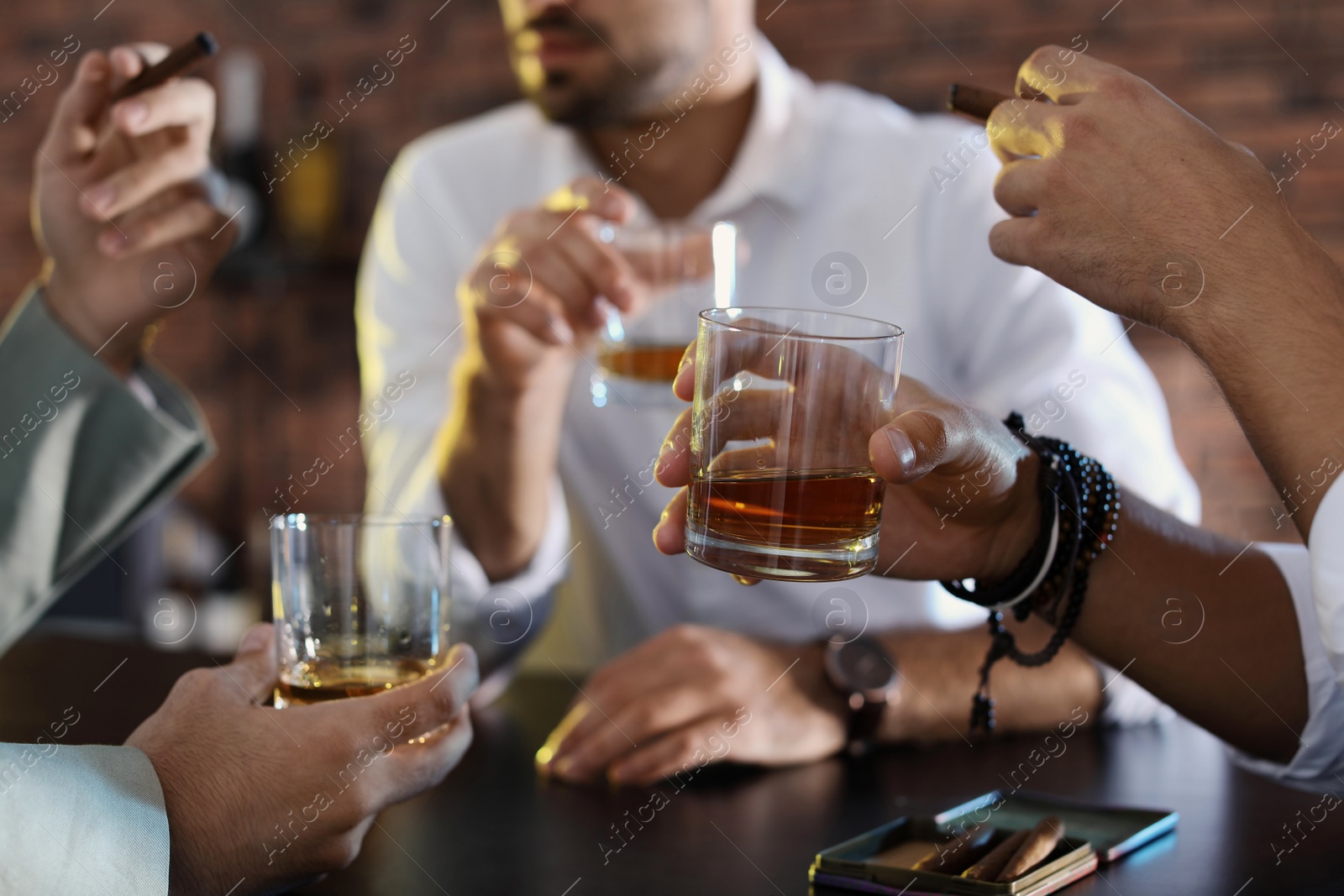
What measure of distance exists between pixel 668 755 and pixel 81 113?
0.95 meters

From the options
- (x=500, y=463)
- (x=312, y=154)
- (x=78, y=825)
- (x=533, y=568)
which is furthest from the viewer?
(x=312, y=154)

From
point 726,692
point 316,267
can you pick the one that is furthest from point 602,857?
point 316,267

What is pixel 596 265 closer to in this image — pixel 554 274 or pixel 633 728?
pixel 554 274

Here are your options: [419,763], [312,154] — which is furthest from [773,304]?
[312,154]

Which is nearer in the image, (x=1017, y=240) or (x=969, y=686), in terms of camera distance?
(x=1017, y=240)

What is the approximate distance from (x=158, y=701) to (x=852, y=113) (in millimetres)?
1419

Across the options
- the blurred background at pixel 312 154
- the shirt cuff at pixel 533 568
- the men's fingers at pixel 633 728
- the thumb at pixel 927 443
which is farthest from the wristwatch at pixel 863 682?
the blurred background at pixel 312 154

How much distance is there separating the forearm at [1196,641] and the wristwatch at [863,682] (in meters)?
0.24

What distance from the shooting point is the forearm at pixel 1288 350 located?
0.85 metres

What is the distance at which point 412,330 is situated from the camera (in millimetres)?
2125

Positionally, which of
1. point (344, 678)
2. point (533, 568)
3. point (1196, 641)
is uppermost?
point (344, 678)

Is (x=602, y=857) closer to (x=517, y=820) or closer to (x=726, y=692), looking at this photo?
(x=517, y=820)

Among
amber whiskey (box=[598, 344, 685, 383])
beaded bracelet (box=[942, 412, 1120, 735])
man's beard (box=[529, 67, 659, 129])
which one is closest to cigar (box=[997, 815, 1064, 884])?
beaded bracelet (box=[942, 412, 1120, 735])

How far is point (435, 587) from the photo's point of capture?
3.03 ft
